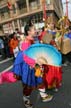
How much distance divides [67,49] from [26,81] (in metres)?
5.26

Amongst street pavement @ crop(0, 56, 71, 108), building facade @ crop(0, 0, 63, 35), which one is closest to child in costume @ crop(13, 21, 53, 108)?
street pavement @ crop(0, 56, 71, 108)

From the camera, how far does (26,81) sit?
5605mm

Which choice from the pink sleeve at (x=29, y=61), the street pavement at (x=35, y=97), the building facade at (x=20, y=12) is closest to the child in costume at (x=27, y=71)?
the pink sleeve at (x=29, y=61)

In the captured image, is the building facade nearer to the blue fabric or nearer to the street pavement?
the street pavement

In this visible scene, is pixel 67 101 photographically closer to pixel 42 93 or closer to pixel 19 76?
pixel 42 93

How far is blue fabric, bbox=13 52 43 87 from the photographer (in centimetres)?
559

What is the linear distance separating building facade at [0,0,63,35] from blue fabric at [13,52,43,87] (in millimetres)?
41782

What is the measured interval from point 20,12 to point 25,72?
49.6 metres

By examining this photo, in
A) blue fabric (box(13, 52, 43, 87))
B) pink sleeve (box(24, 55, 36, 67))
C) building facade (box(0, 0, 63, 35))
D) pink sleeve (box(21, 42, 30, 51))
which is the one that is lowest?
building facade (box(0, 0, 63, 35))

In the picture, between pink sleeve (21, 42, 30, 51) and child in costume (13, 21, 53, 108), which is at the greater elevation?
pink sleeve (21, 42, 30, 51)

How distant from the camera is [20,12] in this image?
54.7 m

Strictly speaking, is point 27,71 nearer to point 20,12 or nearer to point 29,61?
point 29,61

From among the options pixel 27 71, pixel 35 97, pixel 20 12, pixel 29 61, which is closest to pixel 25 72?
pixel 27 71

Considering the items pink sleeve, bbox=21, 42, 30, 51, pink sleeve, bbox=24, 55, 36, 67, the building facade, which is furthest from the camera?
the building facade
